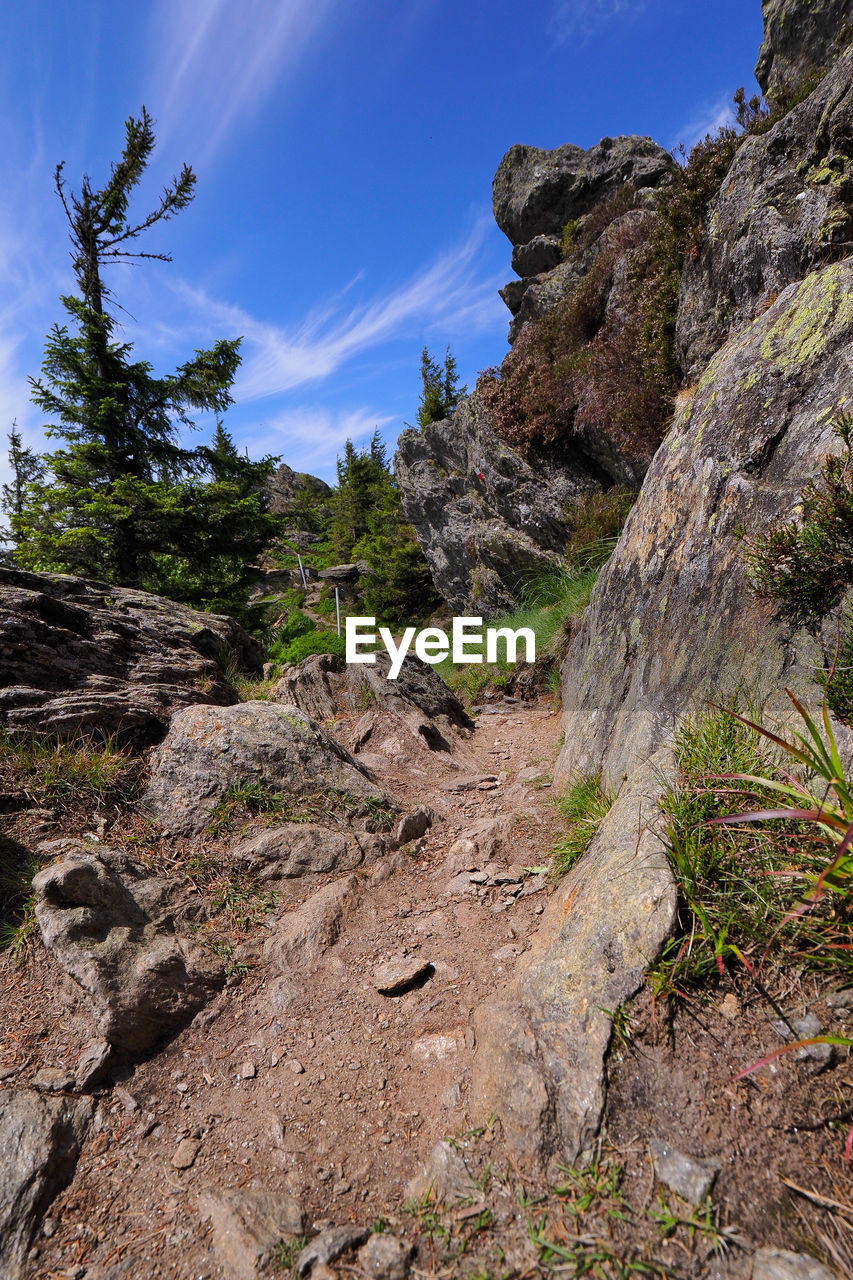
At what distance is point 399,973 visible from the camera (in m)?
3.29

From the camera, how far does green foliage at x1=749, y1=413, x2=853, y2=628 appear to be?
2971mm

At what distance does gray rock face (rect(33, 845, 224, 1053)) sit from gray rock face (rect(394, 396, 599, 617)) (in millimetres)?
10968

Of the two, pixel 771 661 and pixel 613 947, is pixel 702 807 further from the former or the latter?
pixel 771 661

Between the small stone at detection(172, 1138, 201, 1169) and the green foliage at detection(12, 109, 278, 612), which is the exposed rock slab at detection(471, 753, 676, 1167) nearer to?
the small stone at detection(172, 1138, 201, 1169)

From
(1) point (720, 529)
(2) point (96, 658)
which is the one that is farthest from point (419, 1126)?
(2) point (96, 658)

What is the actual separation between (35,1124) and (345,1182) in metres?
1.37

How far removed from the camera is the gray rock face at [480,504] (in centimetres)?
1326

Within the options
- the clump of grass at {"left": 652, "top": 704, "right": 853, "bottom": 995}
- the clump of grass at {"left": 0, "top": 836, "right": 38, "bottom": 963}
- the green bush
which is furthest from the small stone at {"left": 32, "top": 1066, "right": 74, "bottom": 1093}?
the green bush

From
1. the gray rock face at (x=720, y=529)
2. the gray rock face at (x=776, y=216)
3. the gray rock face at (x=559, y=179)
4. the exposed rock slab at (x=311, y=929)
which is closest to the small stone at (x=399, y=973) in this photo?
the exposed rock slab at (x=311, y=929)

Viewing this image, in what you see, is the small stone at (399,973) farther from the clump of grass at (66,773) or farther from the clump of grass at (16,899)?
the clump of grass at (66,773)

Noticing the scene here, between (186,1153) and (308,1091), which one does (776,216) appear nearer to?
(308,1091)

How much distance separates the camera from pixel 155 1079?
280 cm

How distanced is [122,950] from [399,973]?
160cm

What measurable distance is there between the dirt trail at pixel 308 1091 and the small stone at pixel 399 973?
39mm
